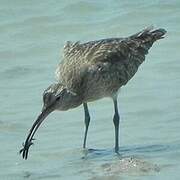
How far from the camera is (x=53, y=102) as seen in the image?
8984 millimetres

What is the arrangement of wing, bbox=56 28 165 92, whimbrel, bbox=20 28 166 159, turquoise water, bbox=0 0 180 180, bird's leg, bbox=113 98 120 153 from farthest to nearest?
wing, bbox=56 28 165 92 → whimbrel, bbox=20 28 166 159 → bird's leg, bbox=113 98 120 153 → turquoise water, bbox=0 0 180 180

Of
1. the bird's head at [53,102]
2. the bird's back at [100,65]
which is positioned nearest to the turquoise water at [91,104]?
the bird's head at [53,102]

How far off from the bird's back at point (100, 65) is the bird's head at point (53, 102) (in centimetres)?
12

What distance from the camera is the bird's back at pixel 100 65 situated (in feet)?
31.7

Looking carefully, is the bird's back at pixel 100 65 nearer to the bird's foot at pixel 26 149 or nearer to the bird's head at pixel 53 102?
the bird's head at pixel 53 102

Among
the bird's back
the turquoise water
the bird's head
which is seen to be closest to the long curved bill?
the bird's head

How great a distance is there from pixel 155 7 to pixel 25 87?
13.8ft

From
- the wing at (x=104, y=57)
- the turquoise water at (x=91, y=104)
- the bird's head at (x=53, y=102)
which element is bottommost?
the turquoise water at (x=91, y=104)

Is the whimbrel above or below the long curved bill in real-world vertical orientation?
above

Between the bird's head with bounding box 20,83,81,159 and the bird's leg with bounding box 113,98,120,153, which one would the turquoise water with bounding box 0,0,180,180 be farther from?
the bird's head with bounding box 20,83,81,159

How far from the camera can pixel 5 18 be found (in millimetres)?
14914

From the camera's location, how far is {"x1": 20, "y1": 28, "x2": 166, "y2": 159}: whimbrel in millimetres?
9469

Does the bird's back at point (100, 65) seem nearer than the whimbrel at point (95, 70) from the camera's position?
No

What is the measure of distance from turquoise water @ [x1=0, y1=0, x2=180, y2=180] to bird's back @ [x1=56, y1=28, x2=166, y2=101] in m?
0.48
